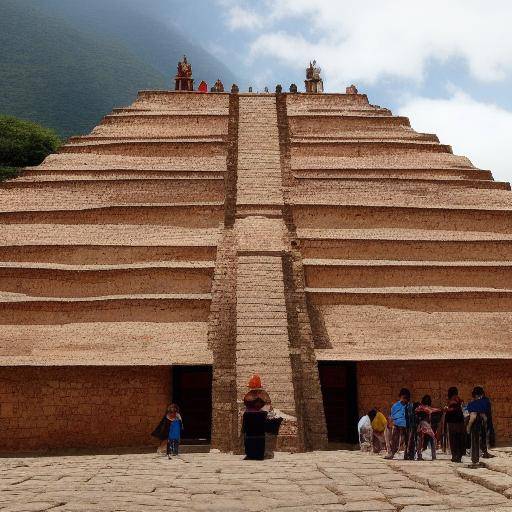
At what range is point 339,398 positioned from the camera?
18.4 meters

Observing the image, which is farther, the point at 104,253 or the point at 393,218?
the point at 393,218

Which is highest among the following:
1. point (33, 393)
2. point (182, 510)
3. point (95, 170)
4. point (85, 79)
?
point (85, 79)

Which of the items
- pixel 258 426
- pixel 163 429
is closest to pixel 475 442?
pixel 258 426

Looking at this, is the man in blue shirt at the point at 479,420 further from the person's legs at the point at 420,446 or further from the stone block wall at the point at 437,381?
the stone block wall at the point at 437,381

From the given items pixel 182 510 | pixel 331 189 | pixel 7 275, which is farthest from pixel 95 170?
pixel 182 510

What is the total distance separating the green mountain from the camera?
73.6 m

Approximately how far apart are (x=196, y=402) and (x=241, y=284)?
3.30 m

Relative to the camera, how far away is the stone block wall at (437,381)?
17.8m

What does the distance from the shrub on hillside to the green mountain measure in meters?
22.2

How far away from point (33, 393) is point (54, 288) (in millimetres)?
3857

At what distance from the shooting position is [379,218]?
902 inches

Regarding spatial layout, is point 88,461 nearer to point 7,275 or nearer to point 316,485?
point 316,485

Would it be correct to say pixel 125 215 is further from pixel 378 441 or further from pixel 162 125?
pixel 378 441

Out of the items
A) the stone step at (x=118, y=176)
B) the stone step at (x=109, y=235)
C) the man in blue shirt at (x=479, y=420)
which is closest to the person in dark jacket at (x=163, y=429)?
the man in blue shirt at (x=479, y=420)
